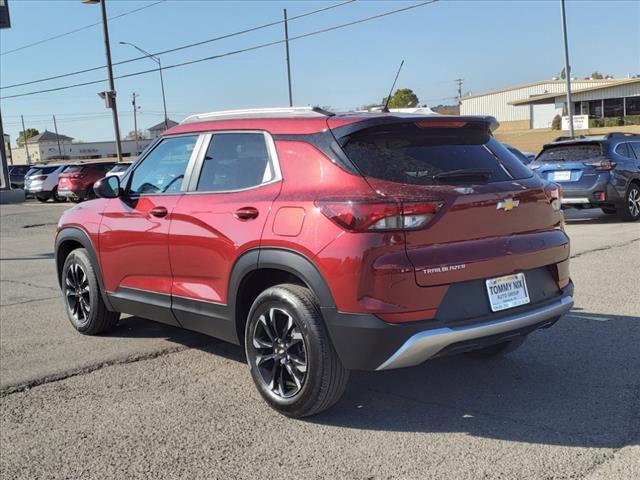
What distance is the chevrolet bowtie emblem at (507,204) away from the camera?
3871 millimetres

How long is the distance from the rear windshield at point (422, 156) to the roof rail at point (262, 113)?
400 mm

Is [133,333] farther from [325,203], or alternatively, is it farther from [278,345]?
[325,203]

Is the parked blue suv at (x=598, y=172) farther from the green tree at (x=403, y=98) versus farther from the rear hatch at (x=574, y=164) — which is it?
the green tree at (x=403, y=98)

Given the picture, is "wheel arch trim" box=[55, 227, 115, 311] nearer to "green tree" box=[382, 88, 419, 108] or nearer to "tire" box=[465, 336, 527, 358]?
"tire" box=[465, 336, 527, 358]

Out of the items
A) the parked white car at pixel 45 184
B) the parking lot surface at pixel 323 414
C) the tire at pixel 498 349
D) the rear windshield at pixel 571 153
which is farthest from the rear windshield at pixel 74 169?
the tire at pixel 498 349

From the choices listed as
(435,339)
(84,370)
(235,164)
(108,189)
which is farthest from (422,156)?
(84,370)

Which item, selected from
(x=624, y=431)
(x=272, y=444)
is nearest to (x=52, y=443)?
(x=272, y=444)

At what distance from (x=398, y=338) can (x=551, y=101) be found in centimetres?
6309

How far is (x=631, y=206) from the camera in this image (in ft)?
42.0

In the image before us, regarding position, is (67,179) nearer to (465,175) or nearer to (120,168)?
(120,168)

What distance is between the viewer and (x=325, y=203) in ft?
12.0

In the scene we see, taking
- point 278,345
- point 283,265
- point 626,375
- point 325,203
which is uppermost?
point 325,203

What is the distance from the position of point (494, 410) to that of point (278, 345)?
4.48 feet

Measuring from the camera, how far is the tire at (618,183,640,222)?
12711 mm
